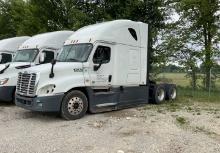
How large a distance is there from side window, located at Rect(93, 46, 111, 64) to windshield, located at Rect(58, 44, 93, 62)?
28cm

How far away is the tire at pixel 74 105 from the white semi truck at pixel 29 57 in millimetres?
3112

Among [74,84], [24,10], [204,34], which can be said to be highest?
[24,10]

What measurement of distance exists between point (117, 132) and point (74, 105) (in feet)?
7.29

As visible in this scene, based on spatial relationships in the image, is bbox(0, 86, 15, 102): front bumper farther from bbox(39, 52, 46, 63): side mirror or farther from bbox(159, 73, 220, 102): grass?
bbox(159, 73, 220, 102): grass

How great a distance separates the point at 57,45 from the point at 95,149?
8.14 metres

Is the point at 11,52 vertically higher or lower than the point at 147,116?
higher

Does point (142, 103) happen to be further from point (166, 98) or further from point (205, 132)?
point (205, 132)

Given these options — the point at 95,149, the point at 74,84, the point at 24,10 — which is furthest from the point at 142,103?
the point at 24,10

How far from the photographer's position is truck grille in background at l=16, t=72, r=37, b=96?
10.2m

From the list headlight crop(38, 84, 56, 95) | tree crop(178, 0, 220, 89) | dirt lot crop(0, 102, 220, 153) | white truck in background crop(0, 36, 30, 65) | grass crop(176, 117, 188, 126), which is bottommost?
dirt lot crop(0, 102, 220, 153)

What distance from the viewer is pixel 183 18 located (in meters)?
22.9

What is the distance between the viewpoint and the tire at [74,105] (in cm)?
1034

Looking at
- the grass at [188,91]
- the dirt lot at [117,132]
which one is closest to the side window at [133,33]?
the dirt lot at [117,132]

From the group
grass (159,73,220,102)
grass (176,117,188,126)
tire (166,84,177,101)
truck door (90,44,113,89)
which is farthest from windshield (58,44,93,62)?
grass (159,73,220,102)
